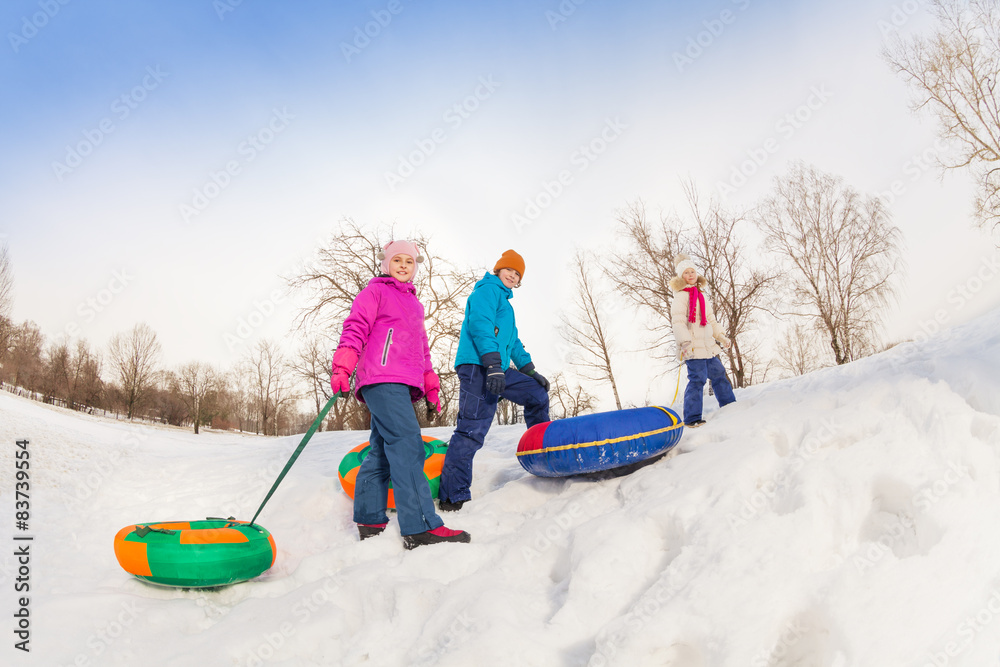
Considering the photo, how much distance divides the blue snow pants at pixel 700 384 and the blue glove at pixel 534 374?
145 centimetres

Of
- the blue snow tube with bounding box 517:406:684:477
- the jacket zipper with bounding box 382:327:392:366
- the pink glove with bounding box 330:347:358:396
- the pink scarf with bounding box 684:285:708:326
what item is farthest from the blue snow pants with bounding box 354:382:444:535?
the pink scarf with bounding box 684:285:708:326

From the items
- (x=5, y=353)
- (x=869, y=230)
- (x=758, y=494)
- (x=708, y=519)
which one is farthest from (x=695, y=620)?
(x=5, y=353)

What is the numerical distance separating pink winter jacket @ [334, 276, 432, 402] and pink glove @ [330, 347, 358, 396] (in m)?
0.04

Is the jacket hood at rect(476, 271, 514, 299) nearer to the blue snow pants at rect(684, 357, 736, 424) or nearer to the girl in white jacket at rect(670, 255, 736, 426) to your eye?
the girl in white jacket at rect(670, 255, 736, 426)

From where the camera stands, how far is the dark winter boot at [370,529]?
3.75 metres

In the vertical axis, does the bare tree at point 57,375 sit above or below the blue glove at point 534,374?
above

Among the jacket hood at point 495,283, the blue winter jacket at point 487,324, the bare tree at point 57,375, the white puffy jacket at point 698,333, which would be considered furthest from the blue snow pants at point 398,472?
the bare tree at point 57,375

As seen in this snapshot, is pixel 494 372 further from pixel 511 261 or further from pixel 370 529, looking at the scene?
pixel 370 529

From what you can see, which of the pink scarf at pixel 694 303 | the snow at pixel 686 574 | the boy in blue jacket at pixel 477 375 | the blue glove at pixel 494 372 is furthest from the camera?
the pink scarf at pixel 694 303

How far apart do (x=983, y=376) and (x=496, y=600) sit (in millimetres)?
2969

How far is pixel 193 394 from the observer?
109 feet

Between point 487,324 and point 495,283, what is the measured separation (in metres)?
0.46

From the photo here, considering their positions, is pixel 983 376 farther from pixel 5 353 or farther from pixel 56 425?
pixel 5 353

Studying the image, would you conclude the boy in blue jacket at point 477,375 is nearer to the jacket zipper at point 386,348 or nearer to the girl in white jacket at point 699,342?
the jacket zipper at point 386,348
